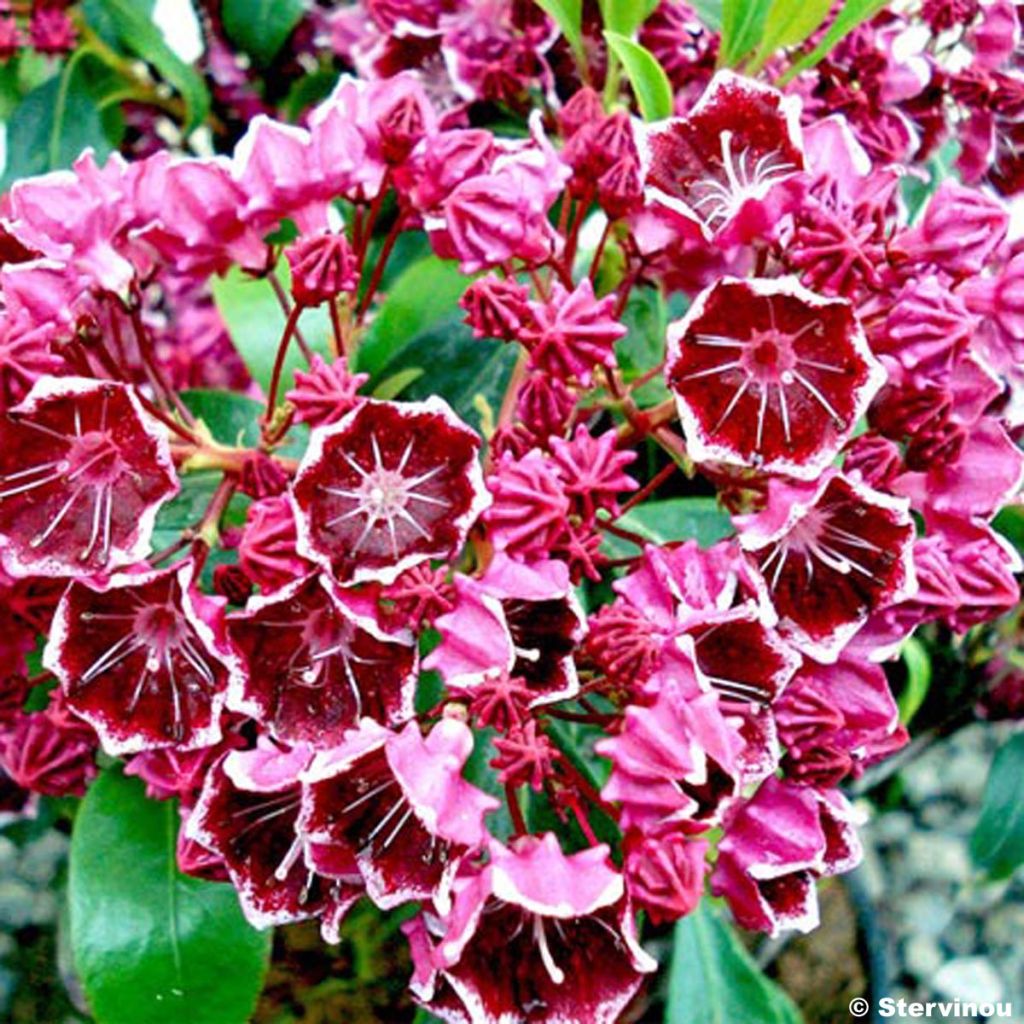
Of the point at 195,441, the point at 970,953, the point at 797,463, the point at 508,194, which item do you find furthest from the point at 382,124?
the point at 970,953

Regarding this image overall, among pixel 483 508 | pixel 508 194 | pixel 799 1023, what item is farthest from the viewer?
pixel 799 1023

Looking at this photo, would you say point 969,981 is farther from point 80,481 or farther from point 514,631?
point 80,481

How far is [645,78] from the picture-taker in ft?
3.33

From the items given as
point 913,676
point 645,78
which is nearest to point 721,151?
point 645,78

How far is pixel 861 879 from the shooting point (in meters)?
1.75

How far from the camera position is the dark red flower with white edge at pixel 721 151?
90 centimetres

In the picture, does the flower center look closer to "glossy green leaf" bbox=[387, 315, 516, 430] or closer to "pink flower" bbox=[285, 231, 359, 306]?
"pink flower" bbox=[285, 231, 359, 306]

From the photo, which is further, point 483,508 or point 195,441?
point 195,441

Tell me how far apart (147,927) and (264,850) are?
0.76ft

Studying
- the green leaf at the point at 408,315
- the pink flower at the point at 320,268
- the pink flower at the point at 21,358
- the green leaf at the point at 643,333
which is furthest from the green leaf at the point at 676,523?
the pink flower at the point at 21,358

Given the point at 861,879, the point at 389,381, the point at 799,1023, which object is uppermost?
the point at 389,381

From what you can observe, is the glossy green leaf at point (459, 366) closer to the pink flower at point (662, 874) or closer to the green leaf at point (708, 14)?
the green leaf at point (708, 14)

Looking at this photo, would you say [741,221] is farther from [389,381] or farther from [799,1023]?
[799,1023]

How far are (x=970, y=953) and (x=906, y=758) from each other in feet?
1.52
